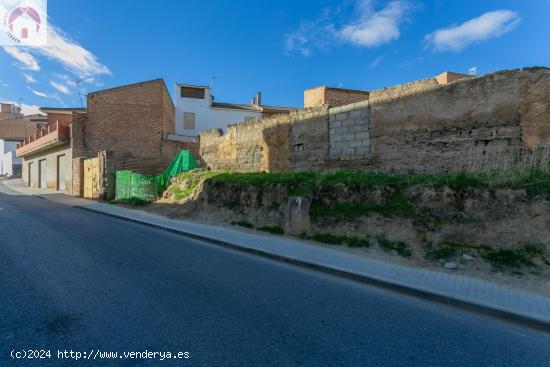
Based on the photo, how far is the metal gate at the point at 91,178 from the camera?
59.9 feet

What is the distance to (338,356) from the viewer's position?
9.34 ft

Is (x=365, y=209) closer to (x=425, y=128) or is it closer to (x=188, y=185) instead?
(x=425, y=128)

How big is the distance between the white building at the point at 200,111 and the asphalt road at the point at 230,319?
29.1m

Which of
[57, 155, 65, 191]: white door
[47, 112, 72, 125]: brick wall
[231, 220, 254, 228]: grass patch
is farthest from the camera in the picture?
[47, 112, 72, 125]: brick wall

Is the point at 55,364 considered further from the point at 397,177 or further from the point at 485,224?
the point at 397,177

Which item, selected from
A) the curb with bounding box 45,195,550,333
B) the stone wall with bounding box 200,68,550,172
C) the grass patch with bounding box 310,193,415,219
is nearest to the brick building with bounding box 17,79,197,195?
the stone wall with bounding box 200,68,550,172

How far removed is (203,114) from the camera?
34188 mm

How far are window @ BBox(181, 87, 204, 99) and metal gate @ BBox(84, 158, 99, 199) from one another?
16393 millimetres

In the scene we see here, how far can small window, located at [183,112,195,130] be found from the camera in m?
33.1

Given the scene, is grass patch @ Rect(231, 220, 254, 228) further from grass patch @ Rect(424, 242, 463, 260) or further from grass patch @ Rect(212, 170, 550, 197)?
grass patch @ Rect(424, 242, 463, 260)

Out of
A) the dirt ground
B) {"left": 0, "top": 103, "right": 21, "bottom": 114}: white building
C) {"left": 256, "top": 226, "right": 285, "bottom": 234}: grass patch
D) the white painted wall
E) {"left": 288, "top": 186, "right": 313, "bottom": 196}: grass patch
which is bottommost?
the dirt ground

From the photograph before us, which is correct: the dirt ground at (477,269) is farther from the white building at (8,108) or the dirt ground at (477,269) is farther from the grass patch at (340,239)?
the white building at (8,108)

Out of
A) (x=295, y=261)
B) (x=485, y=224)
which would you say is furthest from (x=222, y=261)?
(x=485, y=224)

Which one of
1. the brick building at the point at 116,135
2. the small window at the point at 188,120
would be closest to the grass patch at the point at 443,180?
the brick building at the point at 116,135
